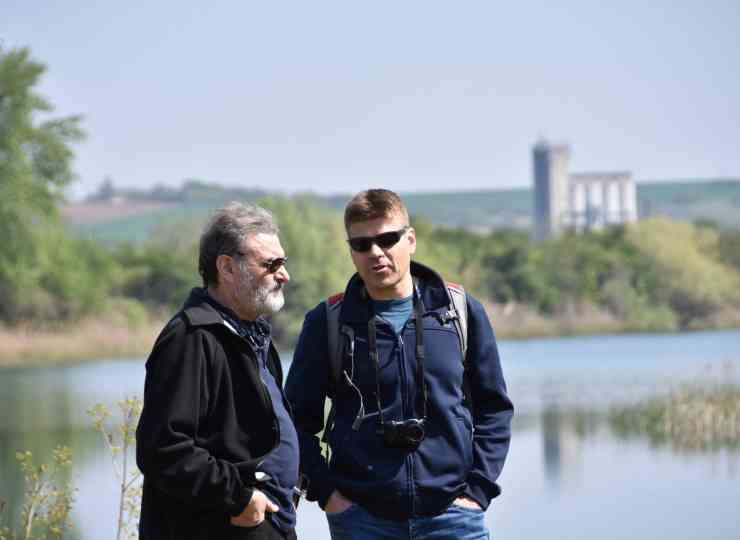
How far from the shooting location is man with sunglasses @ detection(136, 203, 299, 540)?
3.29 metres

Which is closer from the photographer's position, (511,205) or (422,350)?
(422,350)

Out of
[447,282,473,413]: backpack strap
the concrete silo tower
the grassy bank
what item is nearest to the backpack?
[447,282,473,413]: backpack strap

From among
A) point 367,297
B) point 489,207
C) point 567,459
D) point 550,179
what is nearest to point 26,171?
point 567,459

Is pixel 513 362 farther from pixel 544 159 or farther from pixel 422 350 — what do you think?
pixel 544 159

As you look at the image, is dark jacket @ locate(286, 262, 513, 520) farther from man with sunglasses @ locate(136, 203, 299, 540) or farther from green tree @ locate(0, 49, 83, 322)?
green tree @ locate(0, 49, 83, 322)

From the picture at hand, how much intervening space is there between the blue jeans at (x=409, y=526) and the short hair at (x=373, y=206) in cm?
71

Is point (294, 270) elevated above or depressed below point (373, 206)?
below

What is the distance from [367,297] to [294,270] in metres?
37.1

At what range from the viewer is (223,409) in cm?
337

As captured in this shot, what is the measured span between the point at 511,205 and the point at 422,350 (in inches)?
5782

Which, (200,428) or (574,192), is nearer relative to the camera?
(200,428)

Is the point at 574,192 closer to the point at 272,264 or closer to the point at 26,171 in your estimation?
the point at 26,171

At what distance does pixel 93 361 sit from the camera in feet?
125

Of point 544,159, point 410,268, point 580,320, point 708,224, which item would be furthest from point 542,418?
point 544,159
